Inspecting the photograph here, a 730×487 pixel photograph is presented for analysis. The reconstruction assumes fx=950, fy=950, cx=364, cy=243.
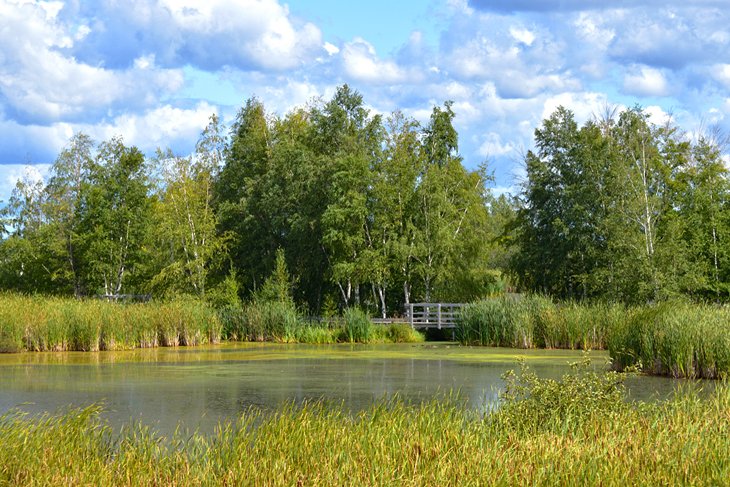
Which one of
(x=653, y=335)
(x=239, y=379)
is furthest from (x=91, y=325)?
(x=653, y=335)

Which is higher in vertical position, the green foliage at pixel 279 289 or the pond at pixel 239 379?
the green foliage at pixel 279 289

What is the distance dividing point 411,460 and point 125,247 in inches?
1436

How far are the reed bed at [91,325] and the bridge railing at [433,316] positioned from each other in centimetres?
926

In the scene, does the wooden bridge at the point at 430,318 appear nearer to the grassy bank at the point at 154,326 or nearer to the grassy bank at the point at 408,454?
the grassy bank at the point at 154,326

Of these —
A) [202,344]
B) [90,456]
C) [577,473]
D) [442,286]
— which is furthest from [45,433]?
[442,286]

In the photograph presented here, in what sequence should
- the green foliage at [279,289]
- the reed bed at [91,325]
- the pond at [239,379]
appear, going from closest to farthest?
the pond at [239,379] < the reed bed at [91,325] < the green foliage at [279,289]

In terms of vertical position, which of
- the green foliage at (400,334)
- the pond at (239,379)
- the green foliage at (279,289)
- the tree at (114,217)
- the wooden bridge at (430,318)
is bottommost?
the pond at (239,379)

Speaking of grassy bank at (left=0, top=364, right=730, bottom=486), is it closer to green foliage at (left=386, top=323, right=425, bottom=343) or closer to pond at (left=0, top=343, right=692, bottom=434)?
pond at (left=0, top=343, right=692, bottom=434)

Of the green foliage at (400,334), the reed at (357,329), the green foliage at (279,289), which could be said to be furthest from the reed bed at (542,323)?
the green foliage at (279,289)

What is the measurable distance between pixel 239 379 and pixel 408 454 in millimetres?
10690

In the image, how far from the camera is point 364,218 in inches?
1497

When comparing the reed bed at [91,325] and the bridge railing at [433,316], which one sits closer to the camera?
the reed bed at [91,325]

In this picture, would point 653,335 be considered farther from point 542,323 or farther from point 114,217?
point 114,217

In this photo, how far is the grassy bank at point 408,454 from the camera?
7242mm
